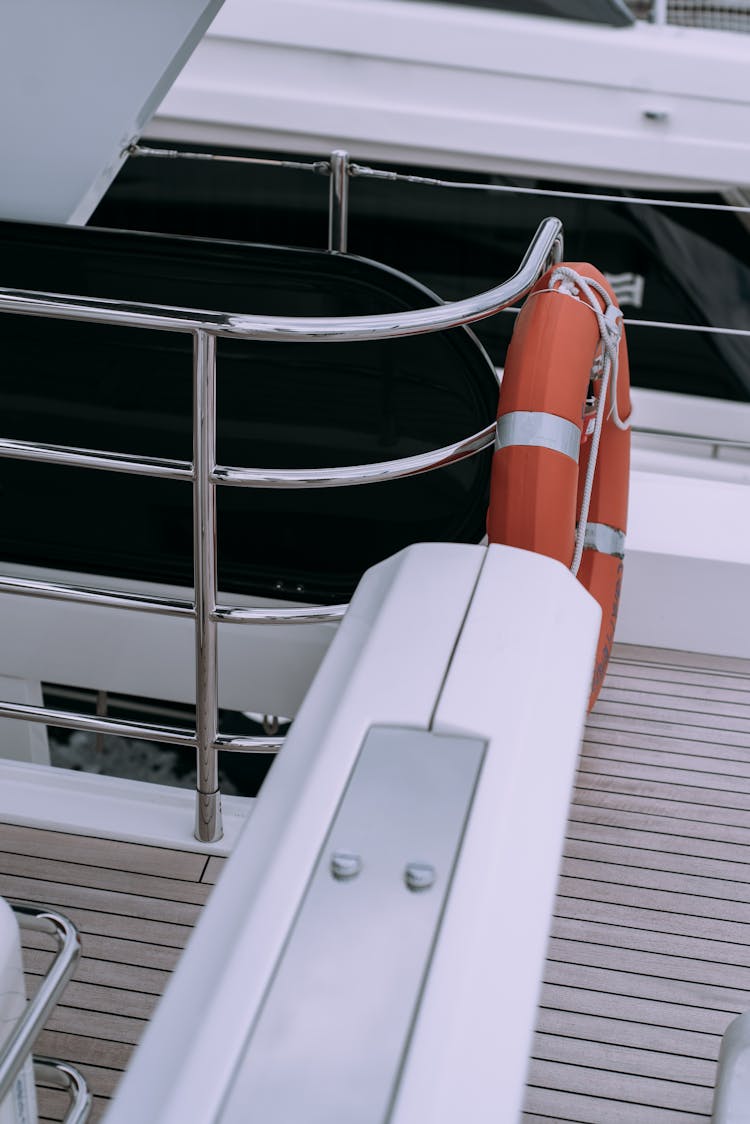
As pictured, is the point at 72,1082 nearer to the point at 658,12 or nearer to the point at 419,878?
the point at 419,878

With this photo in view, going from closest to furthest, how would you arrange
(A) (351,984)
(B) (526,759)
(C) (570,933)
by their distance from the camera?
(A) (351,984) → (B) (526,759) → (C) (570,933)

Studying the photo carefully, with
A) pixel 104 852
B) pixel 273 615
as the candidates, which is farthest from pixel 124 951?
pixel 273 615

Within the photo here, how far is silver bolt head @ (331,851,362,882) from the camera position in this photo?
670 millimetres

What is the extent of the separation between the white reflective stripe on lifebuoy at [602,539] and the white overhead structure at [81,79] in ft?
3.25

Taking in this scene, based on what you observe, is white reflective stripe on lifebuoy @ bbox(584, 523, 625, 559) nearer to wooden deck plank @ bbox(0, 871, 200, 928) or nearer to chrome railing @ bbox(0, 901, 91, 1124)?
wooden deck plank @ bbox(0, 871, 200, 928)

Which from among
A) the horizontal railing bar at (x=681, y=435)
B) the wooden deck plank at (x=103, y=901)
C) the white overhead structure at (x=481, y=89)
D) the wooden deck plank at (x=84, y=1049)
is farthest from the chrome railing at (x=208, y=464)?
the white overhead structure at (x=481, y=89)

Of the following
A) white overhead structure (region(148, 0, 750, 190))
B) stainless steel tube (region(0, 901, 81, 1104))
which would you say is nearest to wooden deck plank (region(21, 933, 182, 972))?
stainless steel tube (region(0, 901, 81, 1104))

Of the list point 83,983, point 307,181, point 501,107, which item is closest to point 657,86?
point 501,107

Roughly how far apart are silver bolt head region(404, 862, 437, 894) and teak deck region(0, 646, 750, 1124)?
1.99ft

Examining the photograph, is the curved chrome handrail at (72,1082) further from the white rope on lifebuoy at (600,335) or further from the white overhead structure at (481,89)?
the white overhead structure at (481,89)

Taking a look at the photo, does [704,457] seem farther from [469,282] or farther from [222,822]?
[222,822]

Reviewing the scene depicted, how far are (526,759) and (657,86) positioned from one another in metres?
3.08

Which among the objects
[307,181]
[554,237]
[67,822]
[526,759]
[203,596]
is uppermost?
[307,181]

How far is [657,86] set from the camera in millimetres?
3365
